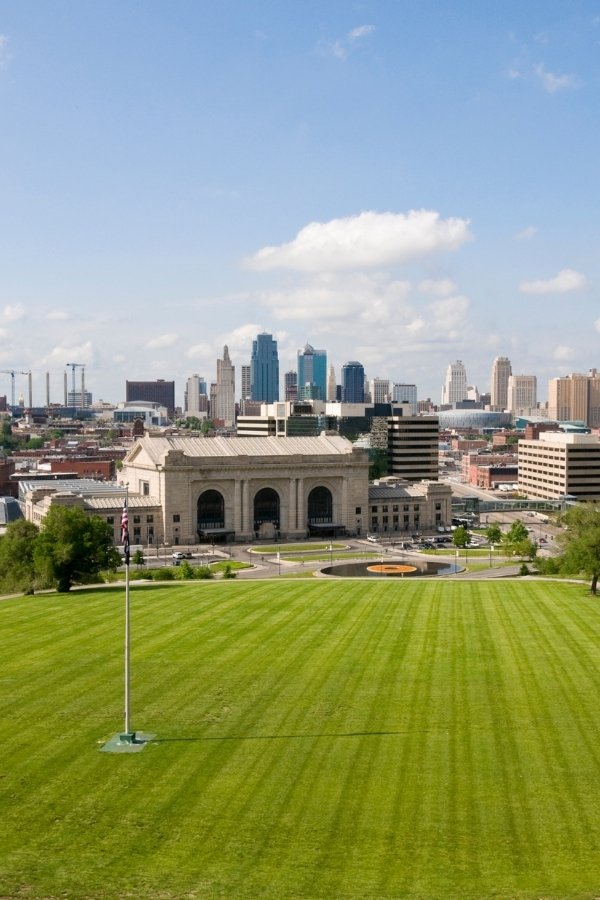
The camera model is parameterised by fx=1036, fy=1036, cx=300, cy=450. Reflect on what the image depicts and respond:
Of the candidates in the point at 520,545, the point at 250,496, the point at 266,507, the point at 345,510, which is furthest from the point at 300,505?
the point at 520,545

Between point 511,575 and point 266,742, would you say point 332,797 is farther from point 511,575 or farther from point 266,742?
point 511,575

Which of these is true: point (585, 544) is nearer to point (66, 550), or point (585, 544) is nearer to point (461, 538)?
point (66, 550)

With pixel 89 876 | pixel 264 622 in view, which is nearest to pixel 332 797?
pixel 89 876

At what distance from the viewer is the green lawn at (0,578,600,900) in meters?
32.1

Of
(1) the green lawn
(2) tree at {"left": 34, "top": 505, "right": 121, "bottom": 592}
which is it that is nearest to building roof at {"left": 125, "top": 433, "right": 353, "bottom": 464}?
(2) tree at {"left": 34, "top": 505, "right": 121, "bottom": 592}

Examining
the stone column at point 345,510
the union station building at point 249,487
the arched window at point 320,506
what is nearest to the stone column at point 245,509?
the union station building at point 249,487

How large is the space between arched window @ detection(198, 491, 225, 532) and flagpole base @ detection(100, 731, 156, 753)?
353 feet

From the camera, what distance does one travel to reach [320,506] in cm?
16125

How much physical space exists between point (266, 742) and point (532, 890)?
1556cm

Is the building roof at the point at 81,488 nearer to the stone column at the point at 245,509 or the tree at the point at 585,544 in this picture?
the stone column at the point at 245,509

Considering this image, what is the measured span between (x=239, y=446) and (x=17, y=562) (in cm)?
6736

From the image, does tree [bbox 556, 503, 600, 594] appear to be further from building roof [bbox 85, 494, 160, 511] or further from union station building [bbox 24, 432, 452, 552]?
building roof [bbox 85, 494, 160, 511]

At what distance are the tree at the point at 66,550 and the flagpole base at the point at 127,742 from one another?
154 feet

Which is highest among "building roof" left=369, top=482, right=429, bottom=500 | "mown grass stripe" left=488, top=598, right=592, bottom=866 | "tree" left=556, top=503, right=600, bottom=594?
"building roof" left=369, top=482, right=429, bottom=500
